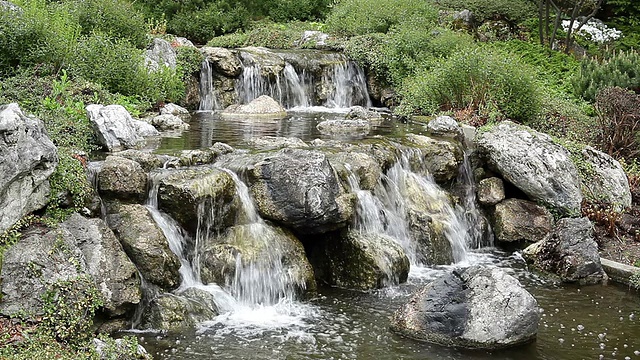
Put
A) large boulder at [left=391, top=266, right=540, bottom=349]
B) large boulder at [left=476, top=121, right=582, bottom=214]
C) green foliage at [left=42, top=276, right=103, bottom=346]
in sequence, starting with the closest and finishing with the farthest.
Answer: green foliage at [left=42, top=276, right=103, bottom=346] < large boulder at [left=391, top=266, right=540, bottom=349] < large boulder at [left=476, top=121, right=582, bottom=214]

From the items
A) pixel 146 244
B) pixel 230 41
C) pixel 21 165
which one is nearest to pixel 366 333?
pixel 146 244

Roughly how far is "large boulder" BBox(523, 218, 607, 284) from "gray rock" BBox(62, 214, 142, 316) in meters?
7.16

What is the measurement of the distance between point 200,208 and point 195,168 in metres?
0.95

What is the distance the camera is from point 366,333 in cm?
807

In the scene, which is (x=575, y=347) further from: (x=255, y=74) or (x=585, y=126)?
(x=255, y=74)

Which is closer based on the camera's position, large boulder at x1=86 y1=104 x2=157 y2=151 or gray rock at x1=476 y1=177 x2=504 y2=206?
large boulder at x1=86 y1=104 x2=157 y2=151

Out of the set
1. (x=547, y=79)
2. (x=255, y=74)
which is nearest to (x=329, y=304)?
(x=255, y=74)

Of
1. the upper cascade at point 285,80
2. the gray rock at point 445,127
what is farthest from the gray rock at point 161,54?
the gray rock at point 445,127

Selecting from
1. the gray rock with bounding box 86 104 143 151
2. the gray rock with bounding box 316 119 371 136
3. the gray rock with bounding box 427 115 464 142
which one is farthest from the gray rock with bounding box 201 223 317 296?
the gray rock with bounding box 427 115 464 142

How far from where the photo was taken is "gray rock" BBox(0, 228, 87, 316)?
22.1ft

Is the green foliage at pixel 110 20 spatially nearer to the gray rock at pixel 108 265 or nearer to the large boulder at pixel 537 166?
the gray rock at pixel 108 265

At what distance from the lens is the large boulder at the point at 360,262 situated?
32.4ft

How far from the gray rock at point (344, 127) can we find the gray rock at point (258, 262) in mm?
6042

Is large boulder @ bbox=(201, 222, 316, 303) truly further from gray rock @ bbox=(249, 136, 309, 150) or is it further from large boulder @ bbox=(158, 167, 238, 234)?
gray rock @ bbox=(249, 136, 309, 150)
